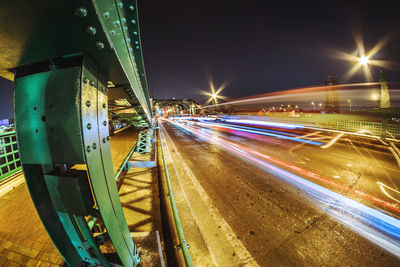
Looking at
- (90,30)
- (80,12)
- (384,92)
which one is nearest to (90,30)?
(90,30)

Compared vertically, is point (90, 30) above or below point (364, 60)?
below

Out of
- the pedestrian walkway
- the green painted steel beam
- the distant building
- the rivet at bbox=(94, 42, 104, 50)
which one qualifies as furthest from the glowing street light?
the distant building

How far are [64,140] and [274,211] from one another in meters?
4.30

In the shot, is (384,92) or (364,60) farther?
(384,92)

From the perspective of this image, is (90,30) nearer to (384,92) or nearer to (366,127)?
(384,92)

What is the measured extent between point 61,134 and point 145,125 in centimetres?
851

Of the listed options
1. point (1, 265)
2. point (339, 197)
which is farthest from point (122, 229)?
point (339, 197)

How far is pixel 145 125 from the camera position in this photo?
9.19 meters

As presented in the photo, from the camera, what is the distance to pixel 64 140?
1058 mm

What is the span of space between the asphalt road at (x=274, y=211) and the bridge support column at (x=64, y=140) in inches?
88.5

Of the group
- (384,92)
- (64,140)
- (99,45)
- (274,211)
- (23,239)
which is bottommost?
(274,211)

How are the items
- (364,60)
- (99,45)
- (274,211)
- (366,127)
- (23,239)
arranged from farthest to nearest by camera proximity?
1. (366,127)
2. (364,60)
3. (274,211)
4. (23,239)
5. (99,45)

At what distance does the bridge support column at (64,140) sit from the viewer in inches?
41.5

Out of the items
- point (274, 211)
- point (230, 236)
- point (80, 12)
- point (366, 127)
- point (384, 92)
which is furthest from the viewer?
point (366, 127)
